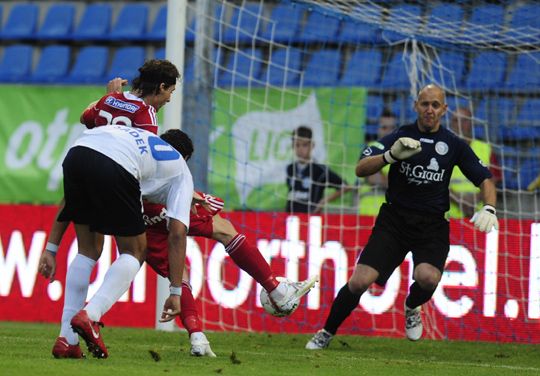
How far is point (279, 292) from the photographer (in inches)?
298

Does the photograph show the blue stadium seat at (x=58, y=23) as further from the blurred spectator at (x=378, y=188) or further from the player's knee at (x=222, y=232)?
the player's knee at (x=222, y=232)

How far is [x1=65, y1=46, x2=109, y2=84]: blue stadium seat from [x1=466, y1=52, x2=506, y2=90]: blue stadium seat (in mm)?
6720

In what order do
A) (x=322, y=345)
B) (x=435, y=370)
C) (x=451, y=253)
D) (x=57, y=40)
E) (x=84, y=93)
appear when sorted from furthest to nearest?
1. (x=57, y=40)
2. (x=84, y=93)
3. (x=451, y=253)
4. (x=322, y=345)
5. (x=435, y=370)

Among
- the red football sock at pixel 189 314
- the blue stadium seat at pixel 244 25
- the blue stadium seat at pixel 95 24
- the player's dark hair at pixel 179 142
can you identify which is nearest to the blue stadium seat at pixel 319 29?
the blue stadium seat at pixel 244 25

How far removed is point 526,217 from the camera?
11.5 metres

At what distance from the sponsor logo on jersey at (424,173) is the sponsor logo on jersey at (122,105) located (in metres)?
2.53

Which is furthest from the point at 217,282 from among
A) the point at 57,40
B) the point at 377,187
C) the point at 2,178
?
the point at 57,40

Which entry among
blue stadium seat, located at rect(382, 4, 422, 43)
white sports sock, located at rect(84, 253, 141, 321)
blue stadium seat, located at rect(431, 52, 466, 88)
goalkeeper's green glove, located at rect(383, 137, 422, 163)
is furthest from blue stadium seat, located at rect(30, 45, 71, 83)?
white sports sock, located at rect(84, 253, 141, 321)

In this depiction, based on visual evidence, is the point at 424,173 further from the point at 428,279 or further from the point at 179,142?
the point at 179,142

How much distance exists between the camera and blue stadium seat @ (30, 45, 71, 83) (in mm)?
17594

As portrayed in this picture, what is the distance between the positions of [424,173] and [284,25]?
7.80m

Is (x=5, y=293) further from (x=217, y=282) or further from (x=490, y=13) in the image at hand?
(x=490, y=13)

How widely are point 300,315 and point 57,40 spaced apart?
937 cm

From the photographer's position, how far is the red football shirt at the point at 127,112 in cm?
688
